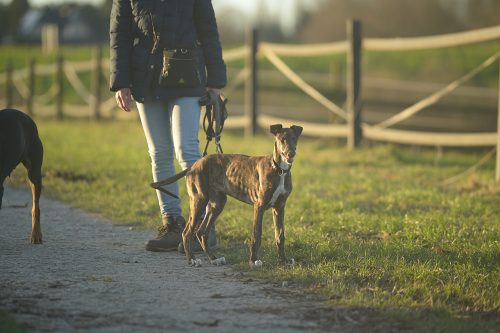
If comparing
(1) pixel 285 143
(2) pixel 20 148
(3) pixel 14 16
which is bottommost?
(2) pixel 20 148

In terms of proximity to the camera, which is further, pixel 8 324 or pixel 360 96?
pixel 360 96

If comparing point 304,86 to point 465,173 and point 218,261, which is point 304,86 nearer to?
point 465,173

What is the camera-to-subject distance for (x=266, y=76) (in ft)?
114

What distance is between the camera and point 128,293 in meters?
5.14

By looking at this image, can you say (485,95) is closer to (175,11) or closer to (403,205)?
(403,205)

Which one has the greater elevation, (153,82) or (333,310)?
(153,82)

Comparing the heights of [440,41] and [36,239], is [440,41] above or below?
above

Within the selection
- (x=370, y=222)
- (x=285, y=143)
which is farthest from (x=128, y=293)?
(x=370, y=222)

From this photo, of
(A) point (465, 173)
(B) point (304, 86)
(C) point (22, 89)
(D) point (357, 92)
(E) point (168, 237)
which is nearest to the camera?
(E) point (168, 237)

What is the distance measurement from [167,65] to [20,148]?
4.34 ft

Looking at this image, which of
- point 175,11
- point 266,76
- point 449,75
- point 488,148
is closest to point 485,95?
point 449,75

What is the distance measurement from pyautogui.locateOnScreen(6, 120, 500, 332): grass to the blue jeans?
0.72 m

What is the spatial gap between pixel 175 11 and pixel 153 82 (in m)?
0.57

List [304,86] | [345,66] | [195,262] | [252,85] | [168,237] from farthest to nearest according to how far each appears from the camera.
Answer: [345,66] < [252,85] < [304,86] < [168,237] < [195,262]
